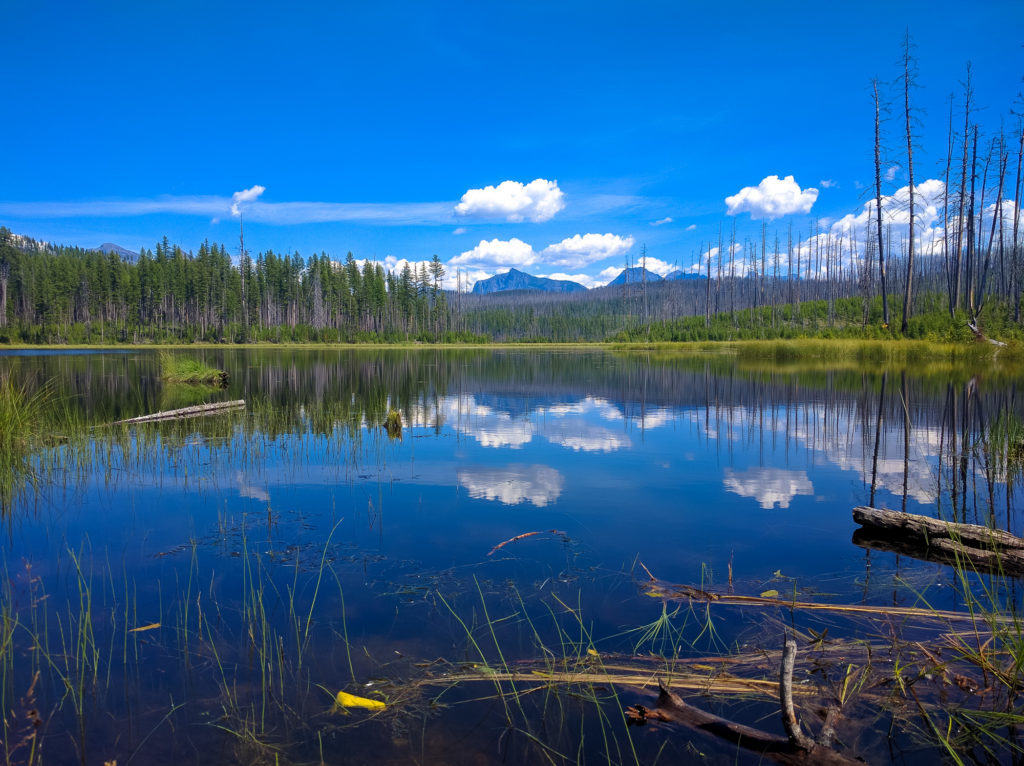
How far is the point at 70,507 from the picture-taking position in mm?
7629

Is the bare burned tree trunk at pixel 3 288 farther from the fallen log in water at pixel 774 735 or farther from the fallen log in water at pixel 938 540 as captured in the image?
the fallen log in water at pixel 938 540

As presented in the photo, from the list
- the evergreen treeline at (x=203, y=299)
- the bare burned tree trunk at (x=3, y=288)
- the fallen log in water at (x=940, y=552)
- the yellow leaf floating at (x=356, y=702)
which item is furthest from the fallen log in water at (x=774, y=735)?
the bare burned tree trunk at (x=3, y=288)

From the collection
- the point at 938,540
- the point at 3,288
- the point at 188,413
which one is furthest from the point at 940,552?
the point at 3,288

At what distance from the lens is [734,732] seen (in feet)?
10.5

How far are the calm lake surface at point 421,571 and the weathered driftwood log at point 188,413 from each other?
1.08 metres

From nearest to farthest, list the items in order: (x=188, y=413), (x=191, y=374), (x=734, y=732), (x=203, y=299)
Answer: (x=734, y=732)
(x=188, y=413)
(x=191, y=374)
(x=203, y=299)

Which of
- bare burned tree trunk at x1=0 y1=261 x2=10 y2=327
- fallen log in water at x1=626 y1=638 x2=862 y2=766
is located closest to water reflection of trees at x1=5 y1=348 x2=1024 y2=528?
fallen log in water at x1=626 y1=638 x2=862 y2=766

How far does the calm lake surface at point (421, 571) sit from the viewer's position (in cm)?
339

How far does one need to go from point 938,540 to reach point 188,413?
16049mm

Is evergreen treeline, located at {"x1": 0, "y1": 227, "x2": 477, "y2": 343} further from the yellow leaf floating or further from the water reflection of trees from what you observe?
the yellow leaf floating

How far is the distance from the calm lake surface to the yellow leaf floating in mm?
71

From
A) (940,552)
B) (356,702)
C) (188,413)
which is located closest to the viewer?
(356,702)

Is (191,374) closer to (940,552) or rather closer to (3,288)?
(940,552)

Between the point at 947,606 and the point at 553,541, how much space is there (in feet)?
11.9
